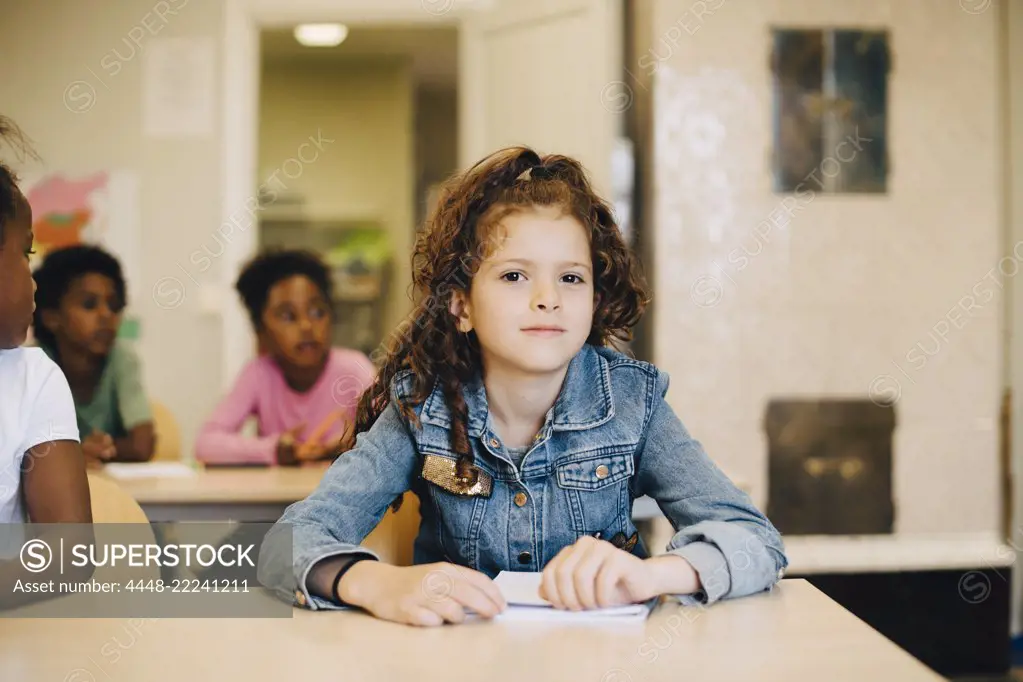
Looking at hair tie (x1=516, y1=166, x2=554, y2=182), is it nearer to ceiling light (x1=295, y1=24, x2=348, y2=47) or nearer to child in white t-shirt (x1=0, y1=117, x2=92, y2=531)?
child in white t-shirt (x1=0, y1=117, x2=92, y2=531)

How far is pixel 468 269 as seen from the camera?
136 centimetres

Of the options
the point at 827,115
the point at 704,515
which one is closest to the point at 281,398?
the point at 827,115

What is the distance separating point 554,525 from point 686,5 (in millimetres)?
2540

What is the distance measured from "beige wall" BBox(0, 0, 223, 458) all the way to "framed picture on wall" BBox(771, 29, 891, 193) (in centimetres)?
241

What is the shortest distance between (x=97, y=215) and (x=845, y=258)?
10.3 feet

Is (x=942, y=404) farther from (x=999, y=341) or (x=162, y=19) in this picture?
(x=162, y=19)

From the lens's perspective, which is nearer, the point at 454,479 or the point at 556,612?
the point at 556,612

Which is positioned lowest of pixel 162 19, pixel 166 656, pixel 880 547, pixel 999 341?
pixel 880 547

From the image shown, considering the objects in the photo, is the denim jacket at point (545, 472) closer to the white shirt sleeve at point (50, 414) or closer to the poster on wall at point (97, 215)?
the white shirt sleeve at point (50, 414)

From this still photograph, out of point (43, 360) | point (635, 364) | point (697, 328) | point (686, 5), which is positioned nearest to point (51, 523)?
point (43, 360)

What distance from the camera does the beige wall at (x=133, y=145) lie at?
175 inches

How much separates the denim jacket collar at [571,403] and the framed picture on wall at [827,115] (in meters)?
2.29

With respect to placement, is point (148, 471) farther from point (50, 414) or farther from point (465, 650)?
point (465, 650)

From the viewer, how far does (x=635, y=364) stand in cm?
137
